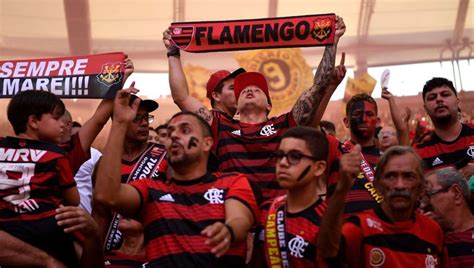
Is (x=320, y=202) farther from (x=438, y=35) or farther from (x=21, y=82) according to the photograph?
(x=438, y=35)

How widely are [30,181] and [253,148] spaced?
1504mm

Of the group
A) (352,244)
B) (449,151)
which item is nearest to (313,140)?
(352,244)

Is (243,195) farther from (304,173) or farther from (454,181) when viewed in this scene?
(454,181)

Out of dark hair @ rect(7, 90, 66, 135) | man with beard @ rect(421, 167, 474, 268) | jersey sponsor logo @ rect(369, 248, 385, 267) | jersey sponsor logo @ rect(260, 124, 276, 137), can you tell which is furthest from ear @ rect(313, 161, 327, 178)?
dark hair @ rect(7, 90, 66, 135)

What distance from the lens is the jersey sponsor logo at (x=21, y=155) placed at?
12.2 ft

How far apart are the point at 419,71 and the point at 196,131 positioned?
28.1 ft

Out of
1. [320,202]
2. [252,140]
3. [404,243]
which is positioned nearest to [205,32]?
[252,140]

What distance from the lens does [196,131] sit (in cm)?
368

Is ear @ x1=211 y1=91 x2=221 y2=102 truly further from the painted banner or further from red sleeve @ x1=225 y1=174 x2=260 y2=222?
the painted banner

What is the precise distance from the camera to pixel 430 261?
341cm

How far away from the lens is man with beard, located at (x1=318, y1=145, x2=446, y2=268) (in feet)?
11.0

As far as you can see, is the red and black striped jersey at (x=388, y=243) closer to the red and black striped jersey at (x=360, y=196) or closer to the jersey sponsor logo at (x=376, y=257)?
the jersey sponsor logo at (x=376, y=257)

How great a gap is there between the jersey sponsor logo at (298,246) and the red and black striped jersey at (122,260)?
4.18 ft

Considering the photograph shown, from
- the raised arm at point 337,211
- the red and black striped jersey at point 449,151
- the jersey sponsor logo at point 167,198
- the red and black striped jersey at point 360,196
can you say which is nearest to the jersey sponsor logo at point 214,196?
the jersey sponsor logo at point 167,198
